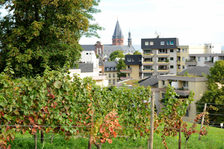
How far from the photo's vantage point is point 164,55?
239ft

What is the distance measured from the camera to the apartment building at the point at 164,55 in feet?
237

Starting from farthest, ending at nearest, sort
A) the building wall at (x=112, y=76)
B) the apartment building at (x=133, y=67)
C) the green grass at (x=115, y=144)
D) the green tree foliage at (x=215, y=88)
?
the building wall at (x=112, y=76)
the apartment building at (x=133, y=67)
the green tree foliage at (x=215, y=88)
the green grass at (x=115, y=144)

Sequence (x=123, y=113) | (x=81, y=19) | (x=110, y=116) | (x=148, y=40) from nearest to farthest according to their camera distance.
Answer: (x=110, y=116) < (x=123, y=113) < (x=81, y=19) < (x=148, y=40)

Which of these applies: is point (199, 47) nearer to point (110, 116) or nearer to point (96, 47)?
point (110, 116)

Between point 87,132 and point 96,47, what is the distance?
6321 inches

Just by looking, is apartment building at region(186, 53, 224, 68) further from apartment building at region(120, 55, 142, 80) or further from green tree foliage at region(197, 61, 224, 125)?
green tree foliage at region(197, 61, 224, 125)

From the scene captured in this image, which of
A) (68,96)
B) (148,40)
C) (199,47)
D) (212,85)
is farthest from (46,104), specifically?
(199,47)

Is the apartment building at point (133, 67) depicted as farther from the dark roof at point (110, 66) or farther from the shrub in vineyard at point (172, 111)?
the shrub in vineyard at point (172, 111)

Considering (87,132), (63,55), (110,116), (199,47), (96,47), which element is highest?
(96,47)

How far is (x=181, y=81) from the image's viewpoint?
127 feet

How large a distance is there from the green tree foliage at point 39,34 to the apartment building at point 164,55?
178ft

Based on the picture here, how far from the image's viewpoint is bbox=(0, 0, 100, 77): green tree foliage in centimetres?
1798

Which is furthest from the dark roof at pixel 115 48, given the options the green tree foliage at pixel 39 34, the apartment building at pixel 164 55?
the green tree foliage at pixel 39 34

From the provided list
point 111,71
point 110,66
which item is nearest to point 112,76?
point 111,71
